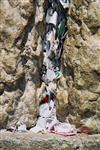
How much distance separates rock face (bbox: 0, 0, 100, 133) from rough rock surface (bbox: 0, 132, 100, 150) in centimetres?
15

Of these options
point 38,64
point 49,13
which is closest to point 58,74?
point 38,64

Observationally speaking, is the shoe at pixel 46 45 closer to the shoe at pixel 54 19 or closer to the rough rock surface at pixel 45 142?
the shoe at pixel 54 19

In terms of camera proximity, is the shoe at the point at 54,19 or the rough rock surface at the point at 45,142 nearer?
the rough rock surface at the point at 45,142

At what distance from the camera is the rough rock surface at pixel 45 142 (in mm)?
2711

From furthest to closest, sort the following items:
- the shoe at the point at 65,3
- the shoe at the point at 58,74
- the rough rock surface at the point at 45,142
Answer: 1. the shoe at the point at 58,74
2. the shoe at the point at 65,3
3. the rough rock surface at the point at 45,142

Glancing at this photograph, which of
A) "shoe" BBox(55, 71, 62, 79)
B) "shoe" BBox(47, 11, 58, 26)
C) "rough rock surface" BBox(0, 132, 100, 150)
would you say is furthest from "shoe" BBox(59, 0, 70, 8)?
"rough rock surface" BBox(0, 132, 100, 150)

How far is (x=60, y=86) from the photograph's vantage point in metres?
2.97

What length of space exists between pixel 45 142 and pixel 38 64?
21.2 inches

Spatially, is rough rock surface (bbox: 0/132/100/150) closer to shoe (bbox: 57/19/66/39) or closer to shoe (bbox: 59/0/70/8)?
shoe (bbox: 57/19/66/39)

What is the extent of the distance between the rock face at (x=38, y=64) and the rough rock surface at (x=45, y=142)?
5.8 inches

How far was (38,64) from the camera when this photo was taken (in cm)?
295

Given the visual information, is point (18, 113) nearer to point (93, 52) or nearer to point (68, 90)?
point (68, 90)

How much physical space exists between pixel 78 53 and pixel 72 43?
0.08 metres

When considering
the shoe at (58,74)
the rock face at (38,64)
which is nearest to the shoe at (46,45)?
the rock face at (38,64)
